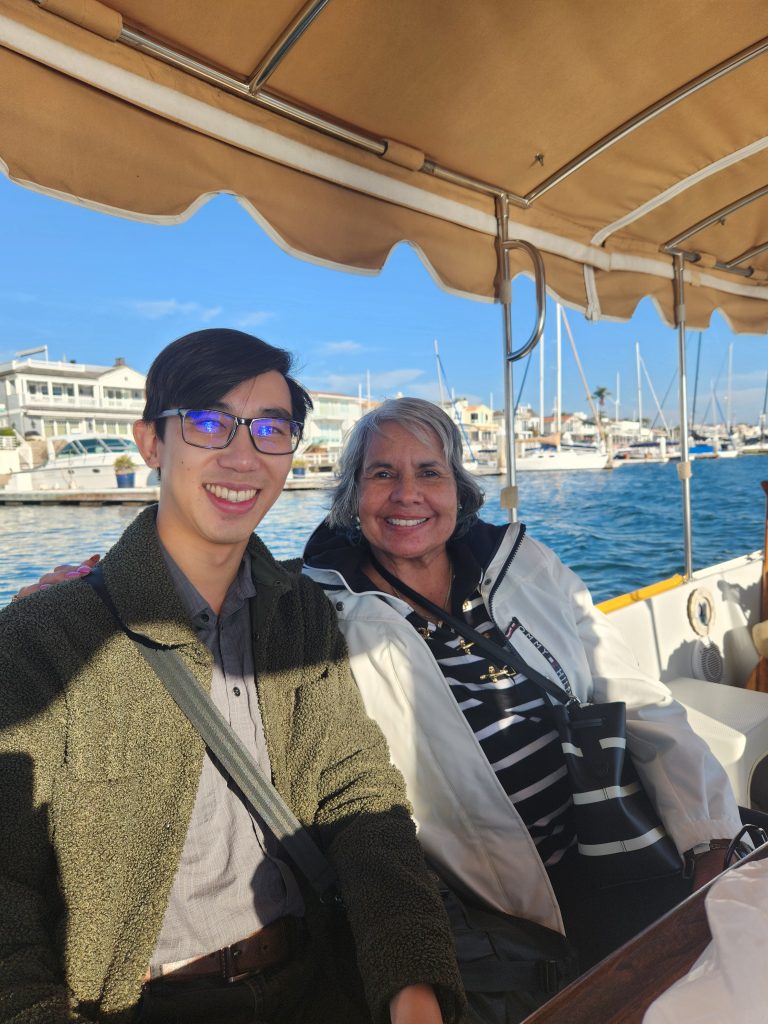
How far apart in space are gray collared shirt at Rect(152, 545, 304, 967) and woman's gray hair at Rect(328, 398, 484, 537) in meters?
0.66

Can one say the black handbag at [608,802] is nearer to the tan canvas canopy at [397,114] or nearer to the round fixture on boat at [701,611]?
the tan canvas canopy at [397,114]

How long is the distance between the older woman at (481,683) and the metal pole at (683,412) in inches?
68.6

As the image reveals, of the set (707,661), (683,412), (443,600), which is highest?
(683,412)

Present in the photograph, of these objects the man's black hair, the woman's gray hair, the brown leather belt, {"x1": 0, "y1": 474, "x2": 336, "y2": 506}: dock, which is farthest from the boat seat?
{"x1": 0, "y1": 474, "x2": 336, "y2": 506}: dock

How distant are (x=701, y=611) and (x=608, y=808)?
214cm

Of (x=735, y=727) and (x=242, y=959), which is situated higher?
(x=242, y=959)

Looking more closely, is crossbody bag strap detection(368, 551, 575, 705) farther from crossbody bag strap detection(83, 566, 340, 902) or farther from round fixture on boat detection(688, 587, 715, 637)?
round fixture on boat detection(688, 587, 715, 637)

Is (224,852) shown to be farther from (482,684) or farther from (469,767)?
(482,684)

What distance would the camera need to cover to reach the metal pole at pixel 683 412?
3220 mm

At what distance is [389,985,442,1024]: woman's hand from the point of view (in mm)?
998

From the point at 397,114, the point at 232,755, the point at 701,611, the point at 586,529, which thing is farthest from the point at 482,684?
the point at 586,529

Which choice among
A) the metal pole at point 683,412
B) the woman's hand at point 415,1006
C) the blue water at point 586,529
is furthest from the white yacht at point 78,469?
the woman's hand at point 415,1006

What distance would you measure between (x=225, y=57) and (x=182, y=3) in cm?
18

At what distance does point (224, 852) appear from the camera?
1.19 metres
